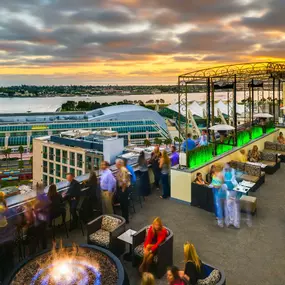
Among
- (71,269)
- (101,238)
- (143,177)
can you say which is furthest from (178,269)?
(143,177)

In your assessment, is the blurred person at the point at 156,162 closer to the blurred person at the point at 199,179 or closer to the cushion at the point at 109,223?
the blurred person at the point at 199,179

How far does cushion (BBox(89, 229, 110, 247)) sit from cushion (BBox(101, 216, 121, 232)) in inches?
4.6

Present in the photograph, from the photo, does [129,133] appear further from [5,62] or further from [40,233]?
[5,62]

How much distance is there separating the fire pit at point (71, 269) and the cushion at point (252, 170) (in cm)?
685

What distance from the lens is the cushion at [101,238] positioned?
531cm

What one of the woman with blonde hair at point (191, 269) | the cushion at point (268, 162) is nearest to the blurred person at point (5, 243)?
the woman with blonde hair at point (191, 269)

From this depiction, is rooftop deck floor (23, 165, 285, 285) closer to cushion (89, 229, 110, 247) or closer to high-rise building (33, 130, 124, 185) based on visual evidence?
cushion (89, 229, 110, 247)

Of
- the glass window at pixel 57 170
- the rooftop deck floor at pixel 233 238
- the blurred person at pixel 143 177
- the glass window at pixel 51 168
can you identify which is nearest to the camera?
the rooftop deck floor at pixel 233 238

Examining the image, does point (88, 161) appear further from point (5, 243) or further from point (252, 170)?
point (5, 243)

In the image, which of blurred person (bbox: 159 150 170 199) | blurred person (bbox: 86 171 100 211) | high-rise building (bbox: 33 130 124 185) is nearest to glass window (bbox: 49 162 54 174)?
high-rise building (bbox: 33 130 124 185)

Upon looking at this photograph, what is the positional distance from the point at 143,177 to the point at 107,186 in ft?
6.73

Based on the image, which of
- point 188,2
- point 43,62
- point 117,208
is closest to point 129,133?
point 43,62

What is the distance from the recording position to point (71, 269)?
4.25 metres

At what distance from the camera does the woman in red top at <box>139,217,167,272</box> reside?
4.73 metres
